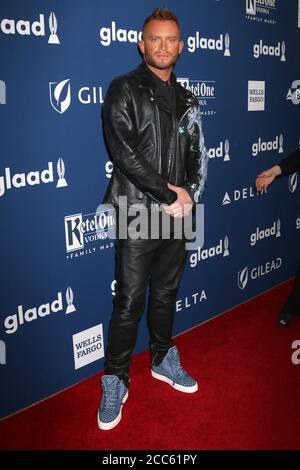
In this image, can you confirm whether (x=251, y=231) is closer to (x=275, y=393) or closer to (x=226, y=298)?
(x=226, y=298)

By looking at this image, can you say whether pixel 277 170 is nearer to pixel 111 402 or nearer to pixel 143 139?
pixel 143 139

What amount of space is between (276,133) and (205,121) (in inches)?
35.8

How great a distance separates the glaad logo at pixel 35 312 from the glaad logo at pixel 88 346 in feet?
0.59

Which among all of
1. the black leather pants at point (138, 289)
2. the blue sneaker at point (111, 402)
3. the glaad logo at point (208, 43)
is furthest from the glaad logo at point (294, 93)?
the blue sneaker at point (111, 402)

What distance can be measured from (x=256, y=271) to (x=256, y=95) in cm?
137

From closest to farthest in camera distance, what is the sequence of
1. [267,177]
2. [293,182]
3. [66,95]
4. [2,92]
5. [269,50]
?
[2,92]
[66,95]
[267,177]
[269,50]
[293,182]

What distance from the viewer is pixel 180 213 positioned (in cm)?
213

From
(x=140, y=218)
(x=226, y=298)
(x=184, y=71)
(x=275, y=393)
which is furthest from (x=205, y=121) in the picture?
(x=275, y=393)

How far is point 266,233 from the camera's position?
3738 mm

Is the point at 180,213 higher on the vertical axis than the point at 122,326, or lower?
higher

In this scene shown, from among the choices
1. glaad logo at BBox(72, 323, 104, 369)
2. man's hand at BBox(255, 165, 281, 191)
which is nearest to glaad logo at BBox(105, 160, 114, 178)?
glaad logo at BBox(72, 323, 104, 369)

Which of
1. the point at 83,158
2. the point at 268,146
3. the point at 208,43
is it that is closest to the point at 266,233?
the point at 268,146

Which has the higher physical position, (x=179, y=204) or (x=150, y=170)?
(x=150, y=170)

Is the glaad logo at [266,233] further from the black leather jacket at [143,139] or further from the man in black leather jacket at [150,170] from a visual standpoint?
the black leather jacket at [143,139]
